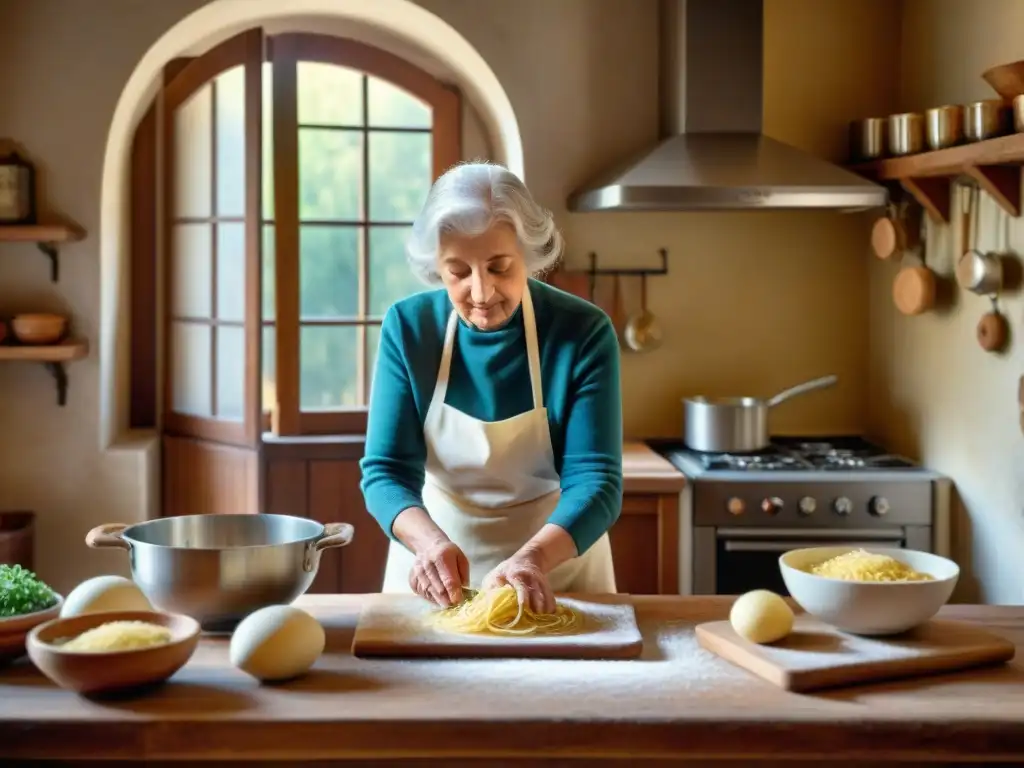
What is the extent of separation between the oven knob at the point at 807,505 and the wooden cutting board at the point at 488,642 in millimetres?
1504

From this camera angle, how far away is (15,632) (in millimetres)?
1611

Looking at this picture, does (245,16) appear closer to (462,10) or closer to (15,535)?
(462,10)

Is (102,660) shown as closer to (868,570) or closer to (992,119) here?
(868,570)

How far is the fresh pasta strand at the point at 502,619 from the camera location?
1.72 m

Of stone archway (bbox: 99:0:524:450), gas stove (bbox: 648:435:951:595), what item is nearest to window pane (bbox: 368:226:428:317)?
stone archway (bbox: 99:0:524:450)

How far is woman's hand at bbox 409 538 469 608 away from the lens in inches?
72.3

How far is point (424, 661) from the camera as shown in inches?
65.4

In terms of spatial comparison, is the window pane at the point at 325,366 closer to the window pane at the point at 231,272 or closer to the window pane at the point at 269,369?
the window pane at the point at 269,369

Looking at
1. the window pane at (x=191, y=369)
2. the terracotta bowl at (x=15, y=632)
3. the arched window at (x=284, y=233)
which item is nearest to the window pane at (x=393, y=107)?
the arched window at (x=284, y=233)

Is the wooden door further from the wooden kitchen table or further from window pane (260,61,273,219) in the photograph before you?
the wooden kitchen table

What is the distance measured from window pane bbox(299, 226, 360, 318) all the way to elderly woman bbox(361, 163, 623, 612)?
1790mm

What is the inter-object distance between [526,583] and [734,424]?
6.06 feet

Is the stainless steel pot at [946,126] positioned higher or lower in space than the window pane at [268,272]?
higher

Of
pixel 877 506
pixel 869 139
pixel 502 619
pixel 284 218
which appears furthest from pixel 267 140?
pixel 502 619
